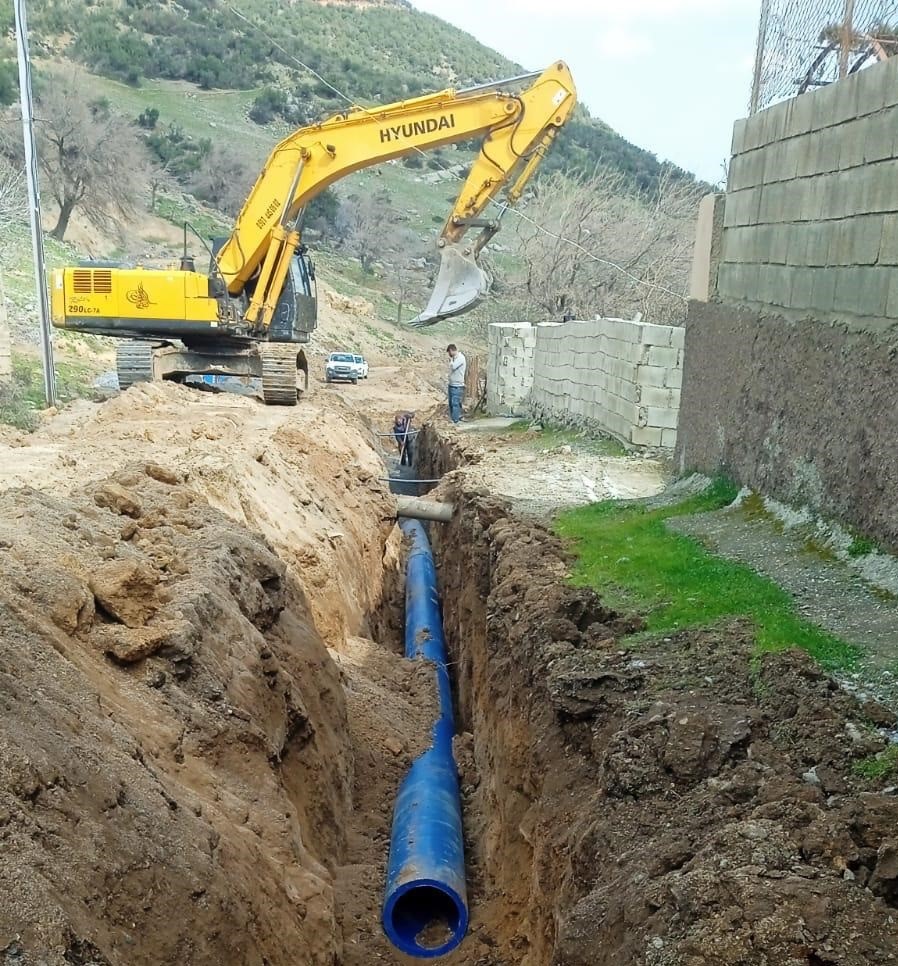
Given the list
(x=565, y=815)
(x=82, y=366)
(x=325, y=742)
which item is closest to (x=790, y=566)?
(x=565, y=815)

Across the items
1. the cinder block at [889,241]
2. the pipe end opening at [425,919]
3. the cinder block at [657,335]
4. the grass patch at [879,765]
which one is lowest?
the pipe end opening at [425,919]

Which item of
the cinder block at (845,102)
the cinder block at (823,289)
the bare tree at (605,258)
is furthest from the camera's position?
the bare tree at (605,258)

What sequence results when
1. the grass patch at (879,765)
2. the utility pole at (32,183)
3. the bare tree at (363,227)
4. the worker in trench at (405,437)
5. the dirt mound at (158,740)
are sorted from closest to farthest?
the dirt mound at (158,740) < the grass patch at (879,765) < the utility pole at (32,183) < the worker in trench at (405,437) < the bare tree at (363,227)

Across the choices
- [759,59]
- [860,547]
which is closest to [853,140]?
[860,547]

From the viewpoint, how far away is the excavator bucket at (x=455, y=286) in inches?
553

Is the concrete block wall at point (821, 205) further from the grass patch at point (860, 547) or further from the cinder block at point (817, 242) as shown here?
the grass patch at point (860, 547)

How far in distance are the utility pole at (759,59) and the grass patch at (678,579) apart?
356 centimetres

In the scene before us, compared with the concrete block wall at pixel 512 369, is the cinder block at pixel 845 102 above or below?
above

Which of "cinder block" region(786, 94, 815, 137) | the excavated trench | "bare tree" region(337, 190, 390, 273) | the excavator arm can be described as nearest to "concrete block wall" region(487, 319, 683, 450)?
the excavator arm

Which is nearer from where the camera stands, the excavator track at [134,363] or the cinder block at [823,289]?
the cinder block at [823,289]

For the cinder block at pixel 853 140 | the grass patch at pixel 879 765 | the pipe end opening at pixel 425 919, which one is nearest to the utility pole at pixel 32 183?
the pipe end opening at pixel 425 919

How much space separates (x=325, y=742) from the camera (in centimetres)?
706

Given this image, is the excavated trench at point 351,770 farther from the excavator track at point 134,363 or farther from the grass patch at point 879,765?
the excavator track at point 134,363

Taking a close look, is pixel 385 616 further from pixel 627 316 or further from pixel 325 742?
pixel 627 316
